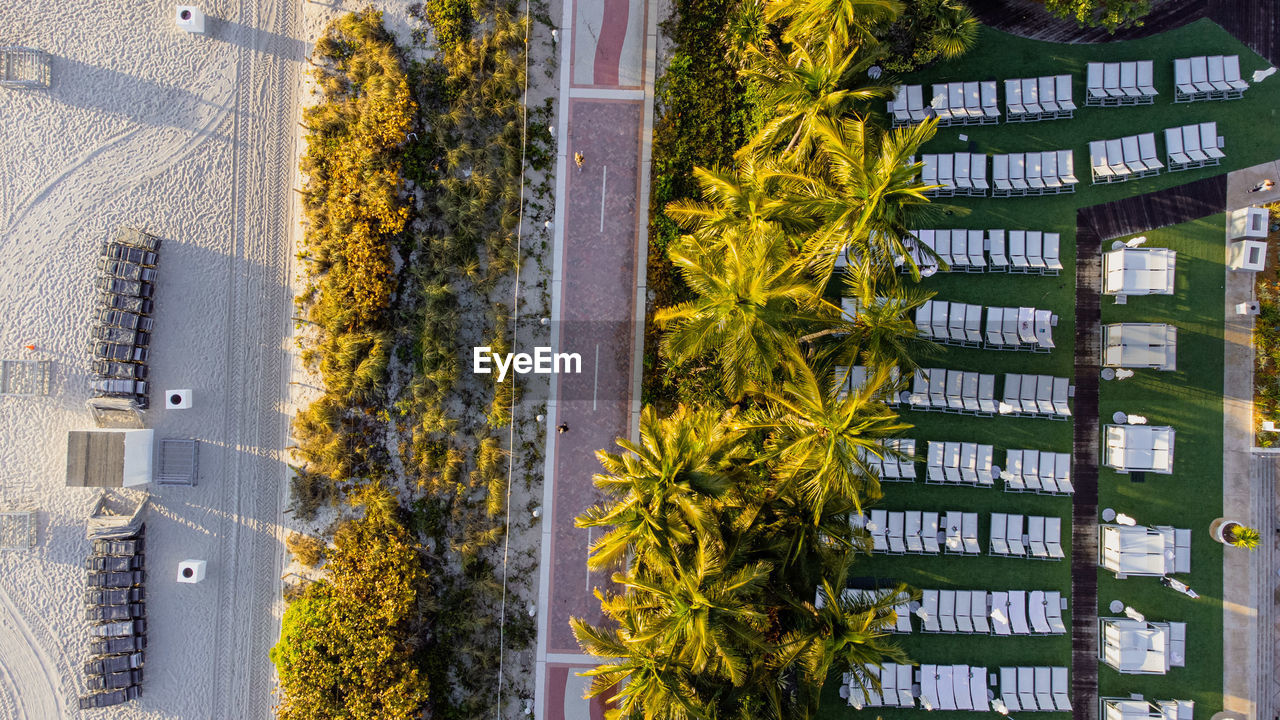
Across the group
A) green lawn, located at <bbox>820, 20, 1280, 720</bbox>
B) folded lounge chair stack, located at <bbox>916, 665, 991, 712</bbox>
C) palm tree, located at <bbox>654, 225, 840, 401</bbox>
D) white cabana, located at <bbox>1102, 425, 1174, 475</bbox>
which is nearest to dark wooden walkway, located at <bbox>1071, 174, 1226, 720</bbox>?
green lawn, located at <bbox>820, 20, 1280, 720</bbox>

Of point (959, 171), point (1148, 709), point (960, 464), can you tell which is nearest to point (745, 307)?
point (960, 464)

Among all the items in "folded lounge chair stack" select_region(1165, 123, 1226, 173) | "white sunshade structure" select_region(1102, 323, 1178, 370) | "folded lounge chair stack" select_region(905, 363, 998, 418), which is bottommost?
"folded lounge chair stack" select_region(905, 363, 998, 418)

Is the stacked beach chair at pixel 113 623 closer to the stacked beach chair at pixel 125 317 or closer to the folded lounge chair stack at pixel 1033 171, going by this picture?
the stacked beach chair at pixel 125 317

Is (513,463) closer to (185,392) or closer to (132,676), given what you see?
(185,392)

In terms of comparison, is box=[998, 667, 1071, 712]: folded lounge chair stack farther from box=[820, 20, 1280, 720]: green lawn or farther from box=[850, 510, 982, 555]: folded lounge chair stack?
box=[850, 510, 982, 555]: folded lounge chair stack

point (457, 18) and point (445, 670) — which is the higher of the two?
point (457, 18)

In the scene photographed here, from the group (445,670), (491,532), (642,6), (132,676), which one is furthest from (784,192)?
(132,676)
